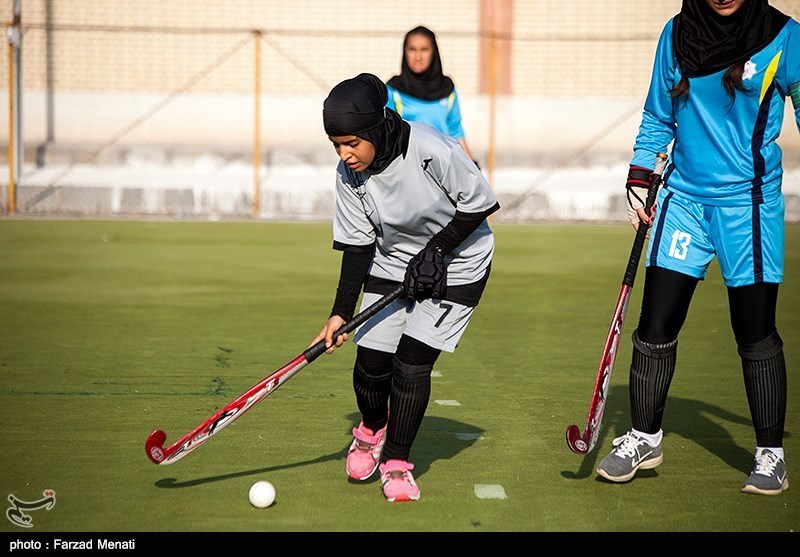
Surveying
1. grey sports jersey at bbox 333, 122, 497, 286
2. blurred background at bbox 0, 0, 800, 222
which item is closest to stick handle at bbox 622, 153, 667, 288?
grey sports jersey at bbox 333, 122, 497, 286

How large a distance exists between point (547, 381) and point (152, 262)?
603 centimetres

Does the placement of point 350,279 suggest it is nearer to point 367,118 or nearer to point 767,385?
point 367,118

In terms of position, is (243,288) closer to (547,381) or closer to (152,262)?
(152,262)

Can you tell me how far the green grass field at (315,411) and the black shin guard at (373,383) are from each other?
26 centimetres

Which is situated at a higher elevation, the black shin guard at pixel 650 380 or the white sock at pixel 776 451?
the black shin guard at pixel 650 380

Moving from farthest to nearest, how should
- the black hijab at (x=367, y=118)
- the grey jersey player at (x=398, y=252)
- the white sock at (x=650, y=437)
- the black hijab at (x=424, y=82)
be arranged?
1. the black hijab at (x=424, y=82)
2. the white sock at (x=650, y=437)
3. the grey jersey player at (x=398, y=252)
4. the black hijab at (x=367, y=118)

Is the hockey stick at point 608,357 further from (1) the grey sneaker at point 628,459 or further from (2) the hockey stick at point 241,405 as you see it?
(2) the hockey stick at point 241,405

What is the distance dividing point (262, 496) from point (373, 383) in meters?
0.67

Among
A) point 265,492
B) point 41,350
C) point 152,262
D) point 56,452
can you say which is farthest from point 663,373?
point 152,262

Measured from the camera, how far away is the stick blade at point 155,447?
436 cm

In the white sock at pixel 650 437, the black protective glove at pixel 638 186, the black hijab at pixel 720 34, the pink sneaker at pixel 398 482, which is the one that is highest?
the black hijab at pixel 720 34

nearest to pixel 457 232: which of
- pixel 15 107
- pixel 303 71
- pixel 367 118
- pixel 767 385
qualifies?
pixel 367 118

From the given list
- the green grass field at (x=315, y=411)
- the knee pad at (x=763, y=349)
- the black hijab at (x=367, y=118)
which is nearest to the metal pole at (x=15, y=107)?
the green grass field at (x=315, y=411)

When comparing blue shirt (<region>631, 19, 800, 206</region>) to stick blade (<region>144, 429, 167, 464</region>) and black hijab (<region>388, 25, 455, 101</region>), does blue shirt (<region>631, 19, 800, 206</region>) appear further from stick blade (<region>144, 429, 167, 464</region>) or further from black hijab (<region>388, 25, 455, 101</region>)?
black hijab (<region>388, 25, 455, 101</region>)
